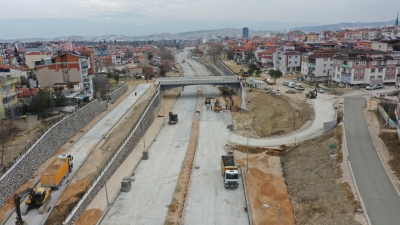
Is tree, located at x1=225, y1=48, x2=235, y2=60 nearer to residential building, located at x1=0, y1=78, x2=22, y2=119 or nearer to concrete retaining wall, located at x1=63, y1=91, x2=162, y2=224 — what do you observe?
concrete retaining wall, located at x1=63, y1=91, x2=162, y2=224

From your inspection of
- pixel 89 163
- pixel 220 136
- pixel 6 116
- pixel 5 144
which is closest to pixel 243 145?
pixel 220 136

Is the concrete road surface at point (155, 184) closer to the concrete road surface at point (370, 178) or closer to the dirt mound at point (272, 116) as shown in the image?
the dirt mound at point (272, 116)

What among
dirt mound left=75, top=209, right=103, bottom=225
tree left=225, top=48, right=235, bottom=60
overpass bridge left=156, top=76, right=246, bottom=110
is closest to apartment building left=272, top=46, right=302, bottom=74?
overpass bridge left=156, top=76, right=246, bottom=110

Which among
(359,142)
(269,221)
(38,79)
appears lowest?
(269,221)

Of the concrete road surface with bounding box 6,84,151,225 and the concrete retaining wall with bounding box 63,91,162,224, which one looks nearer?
the concrete road surface with bounding box 6,84,151,225

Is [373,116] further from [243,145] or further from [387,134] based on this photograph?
[243,145]

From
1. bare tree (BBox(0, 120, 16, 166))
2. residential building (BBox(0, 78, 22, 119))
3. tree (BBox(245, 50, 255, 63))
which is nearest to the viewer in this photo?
bare tree (BBox(0, 120, 16, 166))

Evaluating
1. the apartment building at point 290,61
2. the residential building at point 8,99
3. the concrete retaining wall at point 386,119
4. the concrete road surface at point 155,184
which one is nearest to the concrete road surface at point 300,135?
the concrete retaining wall at point 386,119
